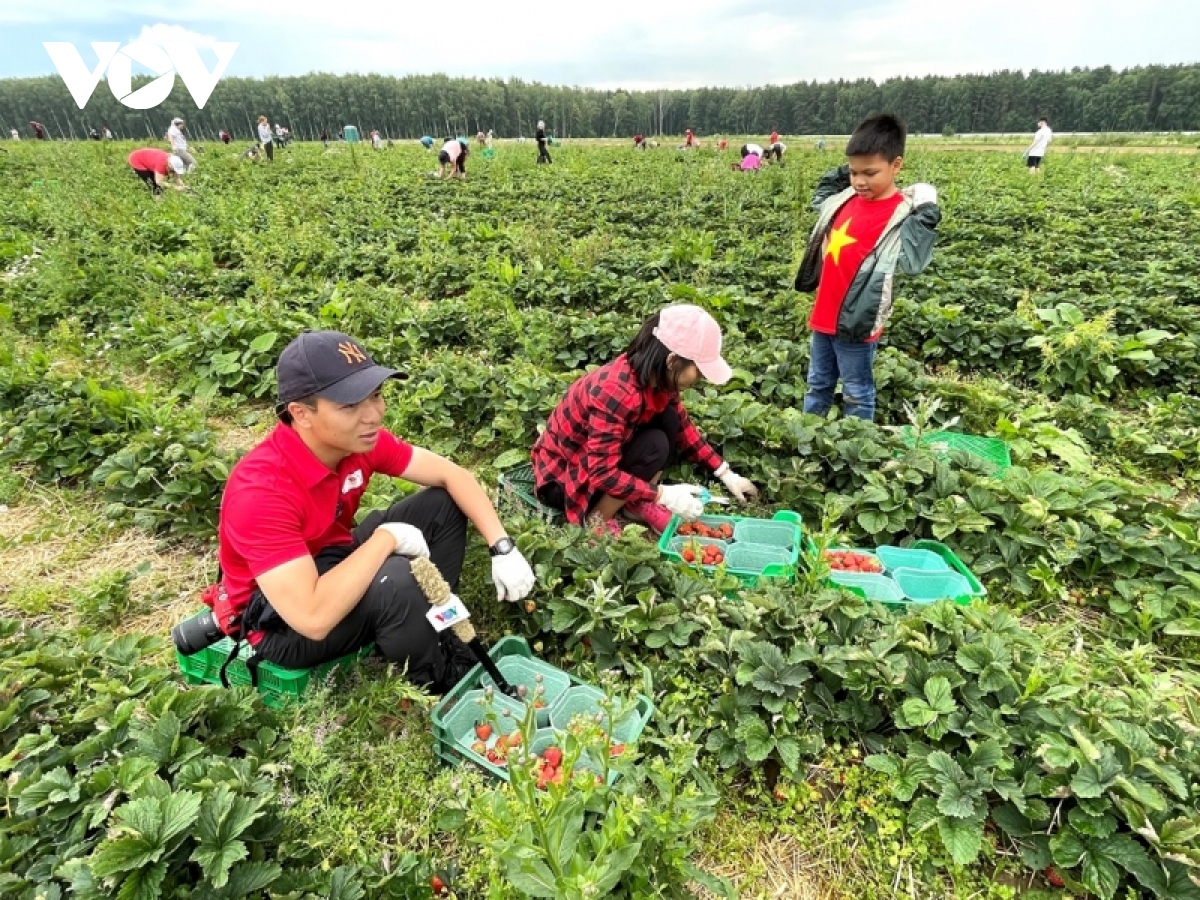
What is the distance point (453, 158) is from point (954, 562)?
54.0 feet

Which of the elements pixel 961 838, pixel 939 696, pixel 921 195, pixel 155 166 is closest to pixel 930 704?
pixel 939 696

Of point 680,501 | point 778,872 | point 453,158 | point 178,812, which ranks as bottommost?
point 778,872

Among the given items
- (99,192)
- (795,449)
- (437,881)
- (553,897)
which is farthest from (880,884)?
(99,192)

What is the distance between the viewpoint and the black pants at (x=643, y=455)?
3383mm

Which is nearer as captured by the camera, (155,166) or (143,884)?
(143,884)

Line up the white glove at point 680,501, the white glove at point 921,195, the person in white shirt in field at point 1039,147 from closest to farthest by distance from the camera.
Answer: the white glove at point 680,501 → the white glove at point 921,195 → the person in white shirt in field at point 1039,147

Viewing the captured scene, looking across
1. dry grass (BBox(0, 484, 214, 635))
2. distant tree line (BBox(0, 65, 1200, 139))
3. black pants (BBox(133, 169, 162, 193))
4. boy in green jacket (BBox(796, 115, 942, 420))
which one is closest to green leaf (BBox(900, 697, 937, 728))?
boy in green jacket (BBox(796, 115, 942, 420))

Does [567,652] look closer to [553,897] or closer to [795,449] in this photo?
[553,897]

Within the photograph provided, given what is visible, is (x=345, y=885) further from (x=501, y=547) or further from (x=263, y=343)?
(x=263, y=343)

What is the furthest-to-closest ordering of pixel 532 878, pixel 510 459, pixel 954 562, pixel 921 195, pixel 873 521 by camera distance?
pixel 510 459 → pixel 921 195 → pixel 873 521 → pixel 954 562 → pixel 532 878

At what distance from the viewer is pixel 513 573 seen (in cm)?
265

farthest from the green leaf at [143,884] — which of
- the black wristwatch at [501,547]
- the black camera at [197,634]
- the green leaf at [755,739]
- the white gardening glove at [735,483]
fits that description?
the white gardening glove at [735,483]

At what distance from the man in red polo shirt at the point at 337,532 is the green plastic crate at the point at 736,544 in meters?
0.84

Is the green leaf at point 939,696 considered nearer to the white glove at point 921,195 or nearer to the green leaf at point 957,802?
the green leaf at point 957,802
